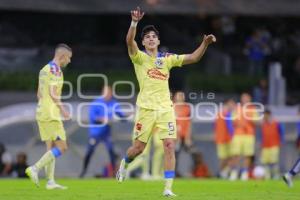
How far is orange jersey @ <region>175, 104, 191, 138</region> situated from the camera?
27.6 meters

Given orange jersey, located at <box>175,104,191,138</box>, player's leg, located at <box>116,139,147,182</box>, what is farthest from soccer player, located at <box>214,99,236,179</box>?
player's leg, located at <box>116,139,147,182</box>

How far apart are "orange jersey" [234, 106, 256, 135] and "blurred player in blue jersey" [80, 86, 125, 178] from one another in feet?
9.04

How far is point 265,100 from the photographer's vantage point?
32125 millimetres

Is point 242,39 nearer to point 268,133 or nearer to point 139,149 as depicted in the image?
point 268,133

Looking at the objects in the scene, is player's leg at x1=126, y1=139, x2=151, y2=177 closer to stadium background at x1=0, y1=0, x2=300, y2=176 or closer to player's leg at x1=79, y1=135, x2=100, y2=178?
player's leg at x1=79, y1=135, x2=100, y2=178

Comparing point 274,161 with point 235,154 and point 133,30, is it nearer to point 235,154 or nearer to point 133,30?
A: point 235,154

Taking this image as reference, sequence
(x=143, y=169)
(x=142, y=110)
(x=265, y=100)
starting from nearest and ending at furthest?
1. (x=142, y=110)
2. (x=143, y=169)
3. (x=265, y=100)

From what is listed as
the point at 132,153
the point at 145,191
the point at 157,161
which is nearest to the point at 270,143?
the point at 157,161

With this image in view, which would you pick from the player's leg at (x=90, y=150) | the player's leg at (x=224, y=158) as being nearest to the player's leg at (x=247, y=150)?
the player's leg at (x=224, y=158)

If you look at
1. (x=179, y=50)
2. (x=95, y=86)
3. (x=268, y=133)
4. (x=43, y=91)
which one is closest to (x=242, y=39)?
(x=179, y=50)

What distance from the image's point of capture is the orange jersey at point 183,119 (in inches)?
1088

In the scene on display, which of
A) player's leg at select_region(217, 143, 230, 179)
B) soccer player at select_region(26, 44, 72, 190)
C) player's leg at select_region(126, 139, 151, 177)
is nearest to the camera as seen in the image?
soccer player at select_region(26, 44, 72, 190)

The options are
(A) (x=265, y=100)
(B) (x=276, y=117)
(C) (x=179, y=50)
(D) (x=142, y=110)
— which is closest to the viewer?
(D) (x=142, y=110)

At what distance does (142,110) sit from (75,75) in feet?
49.6
